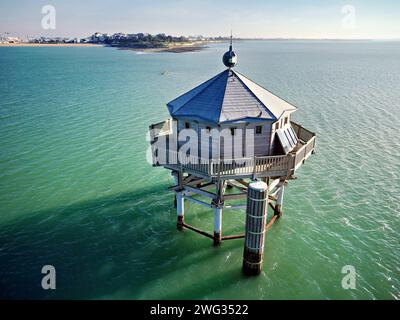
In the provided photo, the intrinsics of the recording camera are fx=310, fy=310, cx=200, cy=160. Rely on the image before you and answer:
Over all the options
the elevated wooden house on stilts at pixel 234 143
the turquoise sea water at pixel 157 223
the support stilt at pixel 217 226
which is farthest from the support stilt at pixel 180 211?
the support stilt at pixel 217 226

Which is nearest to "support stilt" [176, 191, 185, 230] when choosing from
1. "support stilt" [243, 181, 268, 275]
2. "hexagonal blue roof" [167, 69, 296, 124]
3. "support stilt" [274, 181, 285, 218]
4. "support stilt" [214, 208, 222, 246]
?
"support stilt" [214, 208, 222, 246]

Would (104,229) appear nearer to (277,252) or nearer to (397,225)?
(277,252)

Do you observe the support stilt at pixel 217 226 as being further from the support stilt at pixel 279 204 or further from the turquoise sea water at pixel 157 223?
the support stilt at pixel 279 204

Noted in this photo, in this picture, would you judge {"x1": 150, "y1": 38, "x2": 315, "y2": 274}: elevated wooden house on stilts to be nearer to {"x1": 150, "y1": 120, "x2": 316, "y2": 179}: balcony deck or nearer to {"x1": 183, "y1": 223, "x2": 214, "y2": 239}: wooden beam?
{"x1": 150, "y1": 120, "x2": 316, "y2": 179}: balcony deck

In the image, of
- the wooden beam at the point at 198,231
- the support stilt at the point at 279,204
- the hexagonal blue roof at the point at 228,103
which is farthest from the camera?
the support stilt at the point at 279,204
